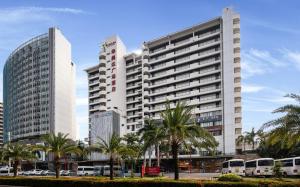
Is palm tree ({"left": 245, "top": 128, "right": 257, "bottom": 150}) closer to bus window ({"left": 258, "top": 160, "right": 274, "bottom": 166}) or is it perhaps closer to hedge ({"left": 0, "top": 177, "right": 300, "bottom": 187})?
bus window ({"left": 258, "top": 160, "right": 274, "bottom": 166})

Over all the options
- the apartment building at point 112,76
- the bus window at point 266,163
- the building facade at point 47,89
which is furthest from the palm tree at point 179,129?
the building facade at point 47,89

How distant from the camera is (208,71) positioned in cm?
13212

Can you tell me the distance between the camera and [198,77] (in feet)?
442

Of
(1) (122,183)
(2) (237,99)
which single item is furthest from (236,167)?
(2) (237,99)

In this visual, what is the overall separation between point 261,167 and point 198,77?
6743 cm

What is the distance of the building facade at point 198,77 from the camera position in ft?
410

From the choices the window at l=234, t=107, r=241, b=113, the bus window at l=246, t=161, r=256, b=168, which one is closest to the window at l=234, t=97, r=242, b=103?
the window at l=234, t=107, r=241, b=113

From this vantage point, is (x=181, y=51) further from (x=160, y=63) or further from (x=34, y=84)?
(x=34, y=84)

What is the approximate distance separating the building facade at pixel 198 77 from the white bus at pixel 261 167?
49.6 metres

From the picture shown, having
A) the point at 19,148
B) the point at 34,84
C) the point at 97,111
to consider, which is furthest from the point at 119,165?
the point at 34,84

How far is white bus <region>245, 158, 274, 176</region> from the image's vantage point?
6781cm

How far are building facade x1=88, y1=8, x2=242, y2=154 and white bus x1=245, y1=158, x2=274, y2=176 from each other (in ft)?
163

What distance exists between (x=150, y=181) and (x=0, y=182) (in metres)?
27.9

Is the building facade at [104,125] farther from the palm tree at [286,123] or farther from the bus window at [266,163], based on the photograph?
the palm tree at [286,123]
